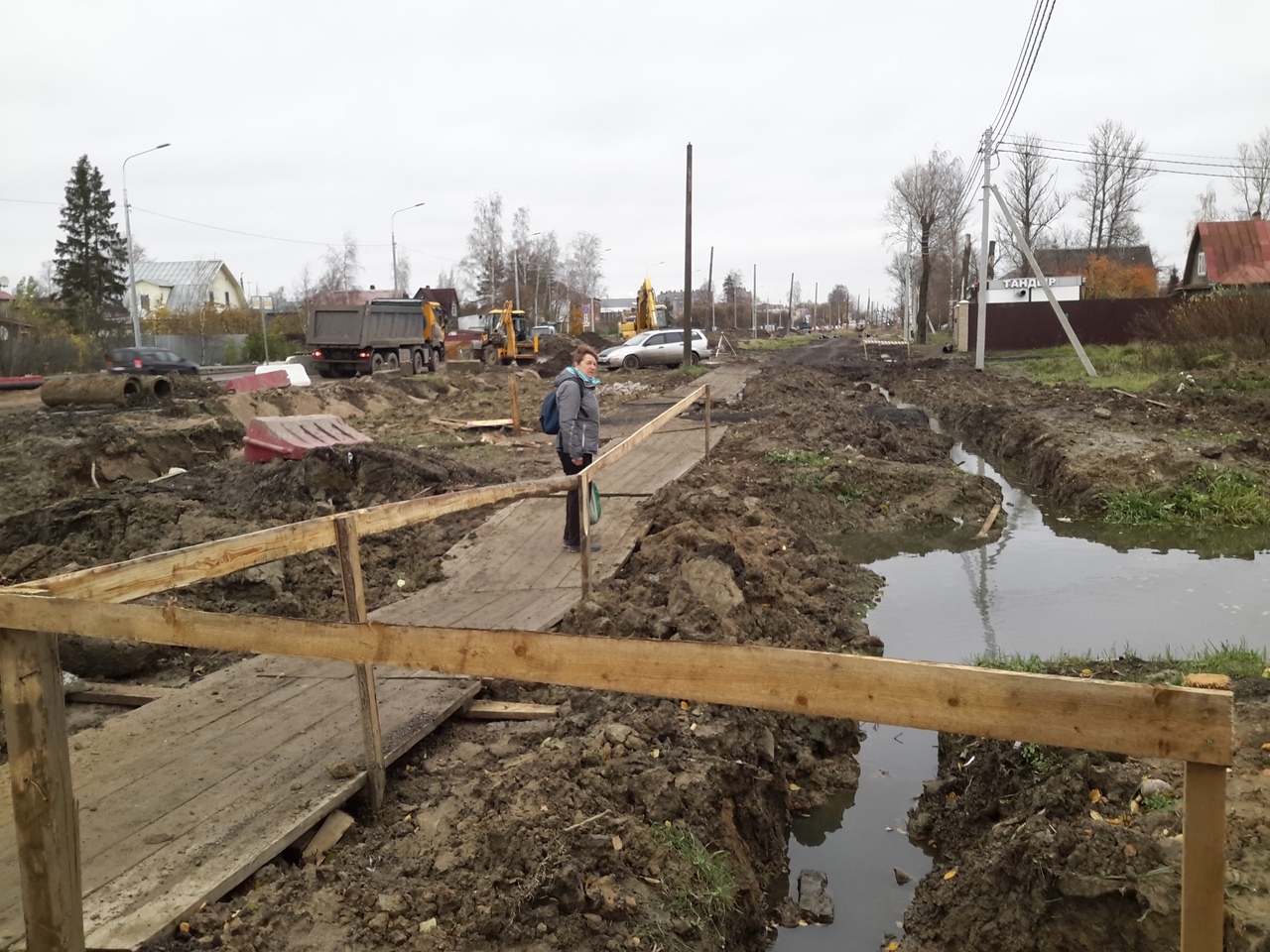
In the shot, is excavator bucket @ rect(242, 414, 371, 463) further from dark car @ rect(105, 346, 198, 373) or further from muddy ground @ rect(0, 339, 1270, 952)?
dark car @ rect(105, 346, 198, 373)

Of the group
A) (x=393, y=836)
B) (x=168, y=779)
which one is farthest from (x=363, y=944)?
(x=168, y=779)

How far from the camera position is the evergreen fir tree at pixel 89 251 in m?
54.4

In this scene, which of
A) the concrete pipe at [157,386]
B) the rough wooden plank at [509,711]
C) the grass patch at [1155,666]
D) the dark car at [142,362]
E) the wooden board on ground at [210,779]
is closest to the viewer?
the wooden board on ground at [210,779]

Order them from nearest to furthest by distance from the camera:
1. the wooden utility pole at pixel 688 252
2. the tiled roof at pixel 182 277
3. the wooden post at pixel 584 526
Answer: the wooden post at pixel 584 526, the wooden utility pole at pixel 688 252, the tiled roof at pixel 182 277

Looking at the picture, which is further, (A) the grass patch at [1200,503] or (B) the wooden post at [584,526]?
(A) the grass patch at [1200,503]

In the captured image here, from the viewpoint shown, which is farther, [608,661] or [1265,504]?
[1265,504]

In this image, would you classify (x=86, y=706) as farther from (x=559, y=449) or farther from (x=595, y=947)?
(x=559, y=449)

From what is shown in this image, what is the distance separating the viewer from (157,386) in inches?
867

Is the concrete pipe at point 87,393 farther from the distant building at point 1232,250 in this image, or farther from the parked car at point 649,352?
the distant building at point 1232,250

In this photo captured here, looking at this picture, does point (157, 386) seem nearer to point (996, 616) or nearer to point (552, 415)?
point (552, 415)

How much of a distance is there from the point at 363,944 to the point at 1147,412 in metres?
17.0

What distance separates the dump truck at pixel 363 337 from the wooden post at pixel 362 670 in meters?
28.6

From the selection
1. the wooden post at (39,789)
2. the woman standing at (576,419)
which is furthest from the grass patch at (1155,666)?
the wooden post at (39,789)

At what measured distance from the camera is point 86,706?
15.9 feet
